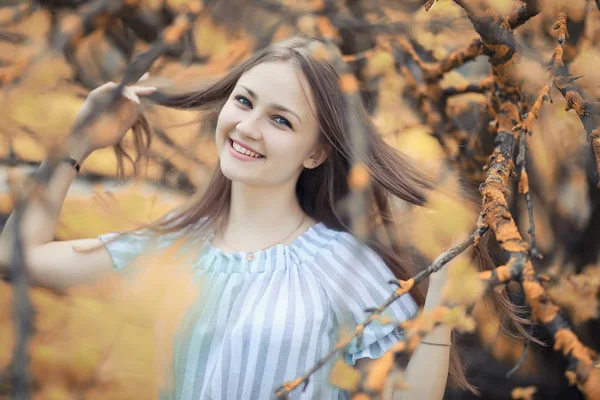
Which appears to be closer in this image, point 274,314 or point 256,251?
point 274,314

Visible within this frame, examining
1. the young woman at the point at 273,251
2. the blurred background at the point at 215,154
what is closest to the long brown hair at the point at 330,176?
the young woman at the point at 273,251

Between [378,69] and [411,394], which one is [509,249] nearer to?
[411,394]

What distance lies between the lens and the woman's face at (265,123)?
52.1 inches

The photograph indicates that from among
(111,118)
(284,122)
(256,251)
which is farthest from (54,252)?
(284,122)

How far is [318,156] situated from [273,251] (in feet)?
0.78

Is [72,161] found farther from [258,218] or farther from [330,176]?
[330,176]

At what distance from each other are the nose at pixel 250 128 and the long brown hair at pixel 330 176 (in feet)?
0.48

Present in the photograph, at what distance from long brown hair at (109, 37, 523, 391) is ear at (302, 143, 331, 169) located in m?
0.02

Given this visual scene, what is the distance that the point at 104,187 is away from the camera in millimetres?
1959

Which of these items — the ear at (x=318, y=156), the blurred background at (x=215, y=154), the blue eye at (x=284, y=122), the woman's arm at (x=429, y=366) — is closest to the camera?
the woman's arm at (x=429, y=366)

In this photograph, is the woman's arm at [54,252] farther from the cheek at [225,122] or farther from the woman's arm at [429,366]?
the woman's arm at [429,366]

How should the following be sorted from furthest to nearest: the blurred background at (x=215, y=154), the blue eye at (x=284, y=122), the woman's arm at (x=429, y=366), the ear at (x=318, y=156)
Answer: the blurred background at (x=215, y=154), the ear at (x=318, y=156), the blue eye at (x=284, y=122), the woman's arm at (x=429, y=366)

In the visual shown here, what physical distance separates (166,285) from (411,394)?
0.57 metres

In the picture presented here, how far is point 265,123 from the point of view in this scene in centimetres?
133
